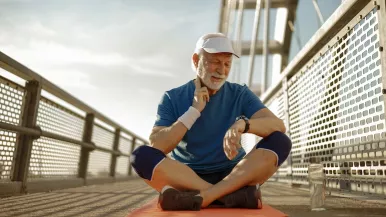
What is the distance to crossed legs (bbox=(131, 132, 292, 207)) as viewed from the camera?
1.46 metres

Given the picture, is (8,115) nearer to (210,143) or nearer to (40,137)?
(40,137)

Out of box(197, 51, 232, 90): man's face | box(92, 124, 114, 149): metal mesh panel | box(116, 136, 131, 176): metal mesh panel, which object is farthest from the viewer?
box(116, 136, 131, 176): metal mesh panel

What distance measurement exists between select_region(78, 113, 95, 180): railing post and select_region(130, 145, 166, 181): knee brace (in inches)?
114

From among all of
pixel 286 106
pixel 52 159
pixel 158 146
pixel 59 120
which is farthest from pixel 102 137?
pixel 158 146

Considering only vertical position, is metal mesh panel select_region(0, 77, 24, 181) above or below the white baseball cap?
below

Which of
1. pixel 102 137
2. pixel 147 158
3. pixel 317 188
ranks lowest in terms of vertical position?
pixel 317 188

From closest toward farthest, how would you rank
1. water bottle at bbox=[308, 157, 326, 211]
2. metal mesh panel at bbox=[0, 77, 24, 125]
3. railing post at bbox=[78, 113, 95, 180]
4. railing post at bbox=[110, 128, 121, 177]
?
water bottle at bbox=[308, 157, 326, 211], metal mesh panel at bbox=[0, 77, 24, 125], railing post at bbox=[78, 113, 95, 180], railing post at bbox=[110, 128, 121, 177]

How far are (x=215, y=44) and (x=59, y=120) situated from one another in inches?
91.0

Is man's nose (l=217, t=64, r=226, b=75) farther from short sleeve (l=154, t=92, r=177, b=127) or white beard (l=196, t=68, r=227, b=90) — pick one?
short sleeve (l=154, t=92, r=177, b=127)

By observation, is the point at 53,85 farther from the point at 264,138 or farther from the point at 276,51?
the point at 276,51

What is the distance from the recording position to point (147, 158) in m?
1.52

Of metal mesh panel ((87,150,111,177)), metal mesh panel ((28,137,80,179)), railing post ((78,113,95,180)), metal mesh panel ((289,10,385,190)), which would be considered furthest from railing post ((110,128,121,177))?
metal mesh panel ((289,10,385,190))

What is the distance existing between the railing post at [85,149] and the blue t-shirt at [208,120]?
2.72 m

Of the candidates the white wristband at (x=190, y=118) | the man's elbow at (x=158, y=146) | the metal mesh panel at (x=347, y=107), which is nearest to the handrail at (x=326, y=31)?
the metal mesh panel at (x=347, y=107)
